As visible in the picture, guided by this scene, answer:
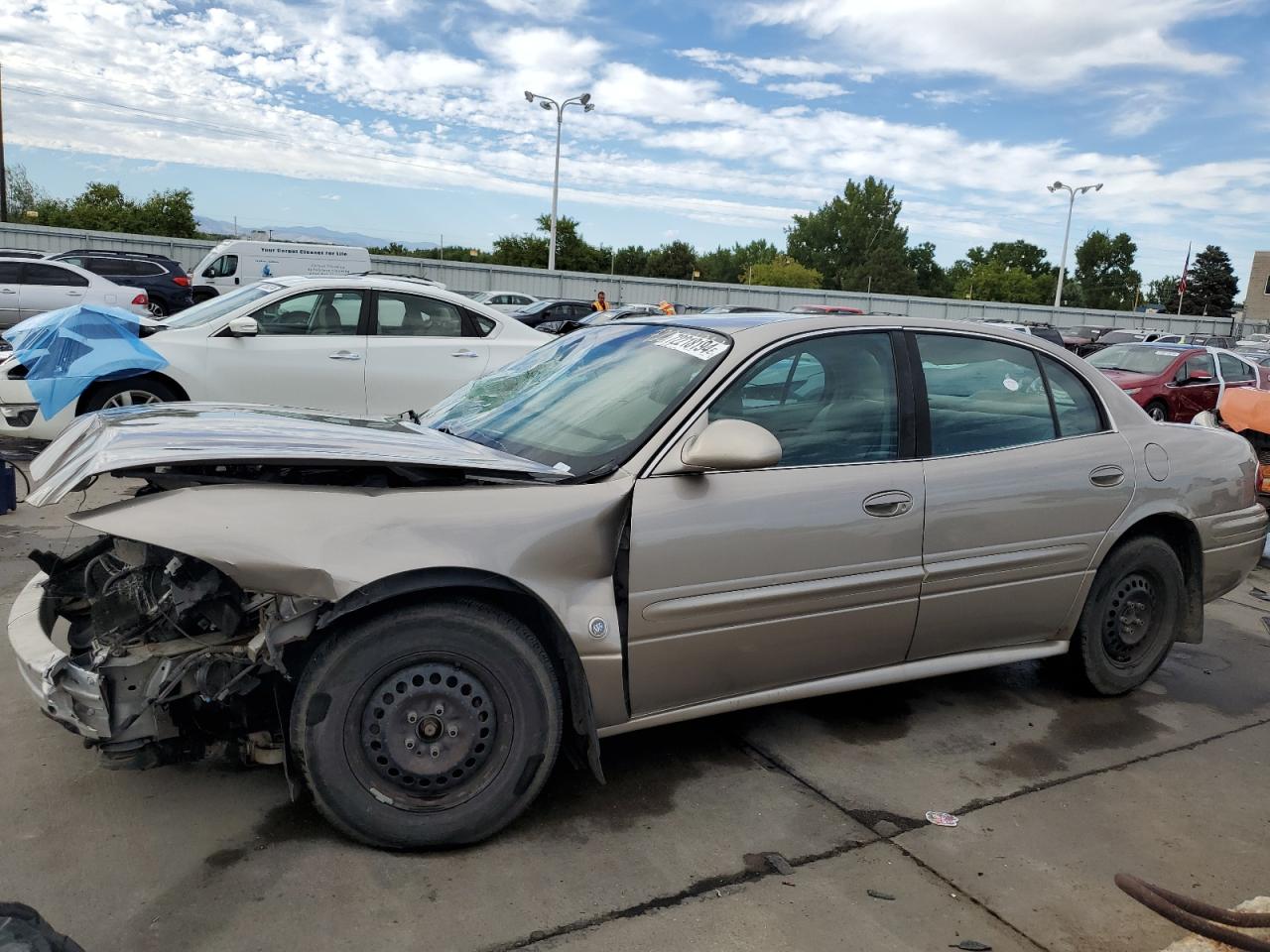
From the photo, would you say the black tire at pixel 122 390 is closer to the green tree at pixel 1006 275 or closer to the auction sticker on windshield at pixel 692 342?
the auction sticker on windshield at pixel 692 342

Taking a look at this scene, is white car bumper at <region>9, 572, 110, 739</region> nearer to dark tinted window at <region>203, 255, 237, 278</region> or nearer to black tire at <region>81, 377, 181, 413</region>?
black tire at <region>81, 377, 181, 413</region>

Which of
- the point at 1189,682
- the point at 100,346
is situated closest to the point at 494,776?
the point at 1189,682

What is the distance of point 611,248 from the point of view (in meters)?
78.1

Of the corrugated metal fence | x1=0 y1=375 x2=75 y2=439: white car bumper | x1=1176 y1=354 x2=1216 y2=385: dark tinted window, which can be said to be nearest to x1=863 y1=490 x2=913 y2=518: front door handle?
x1=0 y1=375 x2=75 y2=439: white car bumper

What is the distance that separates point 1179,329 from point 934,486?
187 feet

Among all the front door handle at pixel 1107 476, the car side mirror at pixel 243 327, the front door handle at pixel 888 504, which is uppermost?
the car side mirror at pixel 243 327

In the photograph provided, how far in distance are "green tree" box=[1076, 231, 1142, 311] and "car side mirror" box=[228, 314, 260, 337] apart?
111 metres

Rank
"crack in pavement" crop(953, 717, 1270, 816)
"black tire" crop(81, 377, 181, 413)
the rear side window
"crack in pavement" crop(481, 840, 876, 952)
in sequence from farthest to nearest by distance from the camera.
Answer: the rear side window < "black tire" crop(81, 377, 181, 413) < "crack in pavement" crop(953, 717, 1270, 816) < "crack in pavement" crop(481, 840, 876, 952)

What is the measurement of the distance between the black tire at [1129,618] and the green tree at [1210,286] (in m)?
109

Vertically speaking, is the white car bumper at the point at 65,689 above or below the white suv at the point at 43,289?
below

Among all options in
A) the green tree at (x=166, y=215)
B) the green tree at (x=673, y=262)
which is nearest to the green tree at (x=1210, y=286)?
the green tree at (x=673, y=262)

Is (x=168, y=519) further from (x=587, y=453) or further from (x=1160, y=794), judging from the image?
(x=1160, y=794)

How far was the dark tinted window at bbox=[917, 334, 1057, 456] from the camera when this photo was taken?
3734 millimetres

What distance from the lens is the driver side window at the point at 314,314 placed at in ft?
27.1
